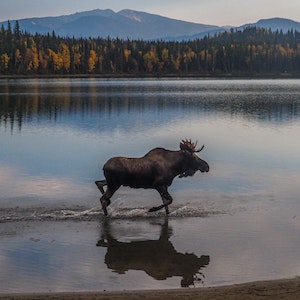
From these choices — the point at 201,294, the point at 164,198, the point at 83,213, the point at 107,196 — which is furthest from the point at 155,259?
the point at 83,213

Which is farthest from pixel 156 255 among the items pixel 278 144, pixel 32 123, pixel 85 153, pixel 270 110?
pixel 270 110

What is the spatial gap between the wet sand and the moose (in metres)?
5.98

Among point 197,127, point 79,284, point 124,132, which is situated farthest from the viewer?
point 197,127

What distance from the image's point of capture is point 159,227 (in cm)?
1528

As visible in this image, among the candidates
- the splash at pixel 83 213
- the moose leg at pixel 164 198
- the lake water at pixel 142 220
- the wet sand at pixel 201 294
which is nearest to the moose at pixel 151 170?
the moose leg at pixel 164 198

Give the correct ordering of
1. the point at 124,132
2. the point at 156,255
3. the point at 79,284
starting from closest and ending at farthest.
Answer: the point at 79,284 → the point at 156,255 → the point at 124,132

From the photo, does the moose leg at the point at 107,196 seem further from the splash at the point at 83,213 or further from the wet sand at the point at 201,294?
the wet sand at the point at 201,294

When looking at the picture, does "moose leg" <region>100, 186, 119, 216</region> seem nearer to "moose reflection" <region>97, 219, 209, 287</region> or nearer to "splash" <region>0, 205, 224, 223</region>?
"splash" <region>0, 205, 224, 223</region>

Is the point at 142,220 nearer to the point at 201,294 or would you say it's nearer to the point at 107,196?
the point at 107,196

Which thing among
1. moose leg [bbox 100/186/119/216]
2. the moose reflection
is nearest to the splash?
moose leg [bbox 100/186/119/216]

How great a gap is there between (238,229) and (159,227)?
76.1 inches

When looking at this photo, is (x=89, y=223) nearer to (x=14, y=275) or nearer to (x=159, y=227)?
(x=159, y=227)

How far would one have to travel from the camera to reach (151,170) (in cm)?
1631

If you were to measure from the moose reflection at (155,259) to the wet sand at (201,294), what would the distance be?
77cm
